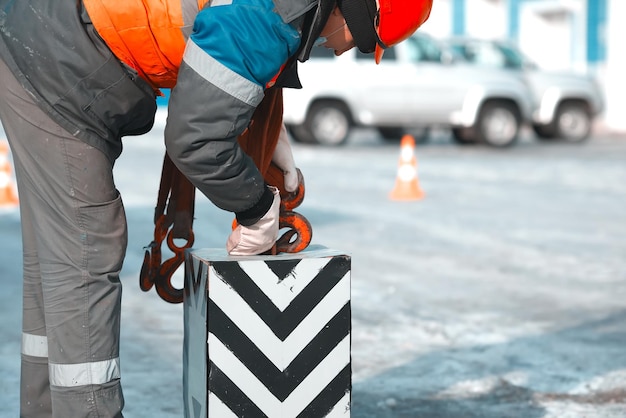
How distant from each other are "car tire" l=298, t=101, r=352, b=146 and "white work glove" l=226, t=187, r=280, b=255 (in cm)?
1417

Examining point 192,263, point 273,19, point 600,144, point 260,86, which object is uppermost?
point 273,19

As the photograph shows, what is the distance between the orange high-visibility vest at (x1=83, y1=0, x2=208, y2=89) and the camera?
275cm

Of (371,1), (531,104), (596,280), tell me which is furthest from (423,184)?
(371,1)

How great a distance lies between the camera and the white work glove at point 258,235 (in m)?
2.94

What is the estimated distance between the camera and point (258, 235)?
2967 millimetres

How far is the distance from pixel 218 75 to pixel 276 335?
84 cm

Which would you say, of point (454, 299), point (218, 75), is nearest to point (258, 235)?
point (218, 75)

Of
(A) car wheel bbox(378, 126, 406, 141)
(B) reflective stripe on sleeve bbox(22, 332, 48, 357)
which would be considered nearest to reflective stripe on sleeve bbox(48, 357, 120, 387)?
(B) reflective stripe on sleeve bbox(22, 332, 48, 357)

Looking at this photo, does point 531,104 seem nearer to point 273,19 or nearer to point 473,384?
point 473,384

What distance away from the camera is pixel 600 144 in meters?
19.2

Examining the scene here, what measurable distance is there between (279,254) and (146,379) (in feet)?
5.07

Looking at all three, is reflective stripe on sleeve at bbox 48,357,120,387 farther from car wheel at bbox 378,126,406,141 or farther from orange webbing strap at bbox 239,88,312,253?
car wheel at bbox 378,126,406,141

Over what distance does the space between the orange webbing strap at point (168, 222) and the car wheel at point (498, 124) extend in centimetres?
1499

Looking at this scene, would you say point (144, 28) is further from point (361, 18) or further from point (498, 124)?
point (498, 124)
